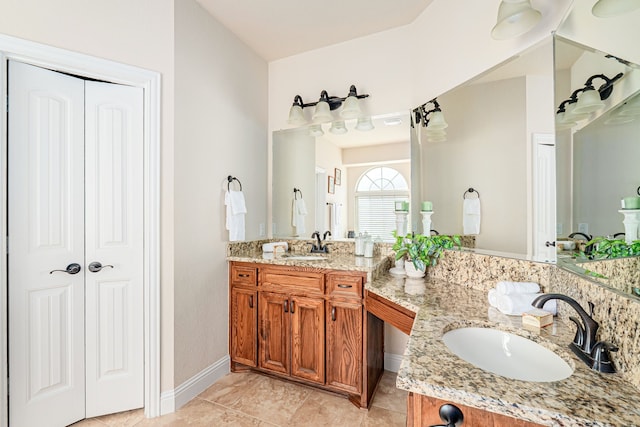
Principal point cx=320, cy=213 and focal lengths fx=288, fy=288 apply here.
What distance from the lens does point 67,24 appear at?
1.58 m

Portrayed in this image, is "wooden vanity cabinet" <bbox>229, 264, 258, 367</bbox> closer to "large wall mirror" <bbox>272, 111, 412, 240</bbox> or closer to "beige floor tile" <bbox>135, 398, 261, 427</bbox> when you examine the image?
"beige floor tile" <bbox>135, 398, 261, 427</bbox>

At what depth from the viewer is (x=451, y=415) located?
2.31 ft

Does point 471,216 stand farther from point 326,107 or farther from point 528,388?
point 326,107

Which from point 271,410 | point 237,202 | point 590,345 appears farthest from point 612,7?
point 271,410

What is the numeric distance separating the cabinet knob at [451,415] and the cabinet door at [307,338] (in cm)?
136

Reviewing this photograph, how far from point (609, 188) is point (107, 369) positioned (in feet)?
8.78

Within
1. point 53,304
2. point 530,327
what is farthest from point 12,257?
→ point 530,327

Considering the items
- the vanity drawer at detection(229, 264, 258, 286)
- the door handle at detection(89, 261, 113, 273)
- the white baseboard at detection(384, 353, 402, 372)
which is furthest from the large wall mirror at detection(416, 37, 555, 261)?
the door handle at detection(89, 261, 113, 273)

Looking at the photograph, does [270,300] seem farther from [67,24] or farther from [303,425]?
[67,24]

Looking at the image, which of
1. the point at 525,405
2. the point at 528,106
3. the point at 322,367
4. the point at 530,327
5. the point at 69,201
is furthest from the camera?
the point at 322,367

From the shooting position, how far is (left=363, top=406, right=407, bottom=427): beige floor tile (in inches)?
69.9

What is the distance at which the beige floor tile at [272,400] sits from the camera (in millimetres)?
1859

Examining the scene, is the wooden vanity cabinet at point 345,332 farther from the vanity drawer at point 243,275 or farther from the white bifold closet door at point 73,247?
the white bifold closet door at point 73,247

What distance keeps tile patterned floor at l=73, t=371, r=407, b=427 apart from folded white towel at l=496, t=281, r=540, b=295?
1.12 meters
